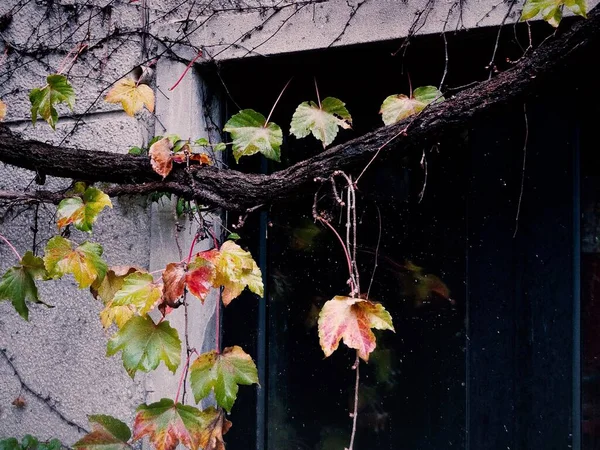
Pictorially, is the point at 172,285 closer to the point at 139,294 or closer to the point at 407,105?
the point at 139,294

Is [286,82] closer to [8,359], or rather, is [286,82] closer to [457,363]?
[457,363]

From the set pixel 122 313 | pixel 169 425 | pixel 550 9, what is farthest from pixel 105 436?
pixel 550 9

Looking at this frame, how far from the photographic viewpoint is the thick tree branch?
1.40 metres

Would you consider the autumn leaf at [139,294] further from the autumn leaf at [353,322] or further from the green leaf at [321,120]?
the green leaf at [321,120]

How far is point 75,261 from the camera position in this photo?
1.59 meters

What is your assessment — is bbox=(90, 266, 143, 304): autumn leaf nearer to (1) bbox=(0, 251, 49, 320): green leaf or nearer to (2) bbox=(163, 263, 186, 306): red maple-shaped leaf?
(1) bbox=(0, 251, 49, 320): green leaf

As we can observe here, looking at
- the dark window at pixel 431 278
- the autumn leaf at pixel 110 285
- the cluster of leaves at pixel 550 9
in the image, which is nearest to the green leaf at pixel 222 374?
the autumn leaf at pixel 110 285

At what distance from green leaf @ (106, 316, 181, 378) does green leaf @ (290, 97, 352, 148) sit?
67 centimetres

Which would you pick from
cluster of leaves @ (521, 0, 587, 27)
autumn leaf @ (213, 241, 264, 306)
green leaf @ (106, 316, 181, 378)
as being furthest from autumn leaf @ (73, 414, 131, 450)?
cluster of leaves @ (521, 0, 587, 27)

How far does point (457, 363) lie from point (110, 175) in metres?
1.28

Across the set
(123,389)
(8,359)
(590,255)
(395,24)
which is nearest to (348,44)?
(395,24)

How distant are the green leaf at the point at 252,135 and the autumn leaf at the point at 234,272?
0.33 meters

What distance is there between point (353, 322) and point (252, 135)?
26.1 inches

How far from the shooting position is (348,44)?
188cm
